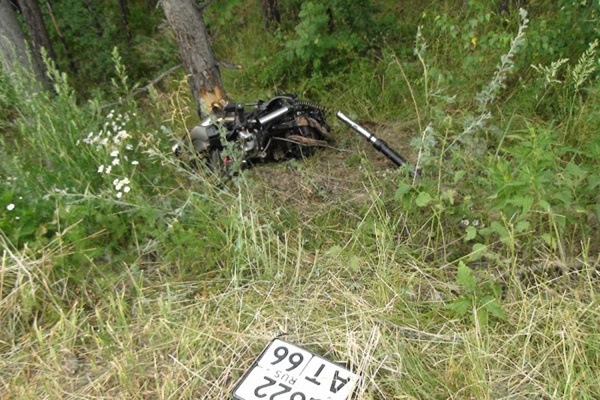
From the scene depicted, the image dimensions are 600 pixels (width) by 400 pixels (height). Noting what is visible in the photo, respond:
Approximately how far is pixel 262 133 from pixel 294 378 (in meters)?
1.66

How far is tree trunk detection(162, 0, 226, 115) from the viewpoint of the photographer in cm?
355

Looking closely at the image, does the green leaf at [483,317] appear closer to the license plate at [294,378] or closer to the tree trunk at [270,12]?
the license plate at [294,378]

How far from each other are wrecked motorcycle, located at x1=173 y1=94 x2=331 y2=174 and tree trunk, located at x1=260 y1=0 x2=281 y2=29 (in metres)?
2.52

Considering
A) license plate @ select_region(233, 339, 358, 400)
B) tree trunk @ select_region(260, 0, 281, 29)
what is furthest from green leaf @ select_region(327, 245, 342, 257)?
tree trunk @ select_region(260, 0, 281, 29)

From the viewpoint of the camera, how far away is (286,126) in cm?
327

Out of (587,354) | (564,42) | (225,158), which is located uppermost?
(564,42)

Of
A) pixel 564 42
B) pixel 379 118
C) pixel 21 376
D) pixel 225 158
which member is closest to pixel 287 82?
pixel 379 118

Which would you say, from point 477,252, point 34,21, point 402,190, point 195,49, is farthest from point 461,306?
point 34,21

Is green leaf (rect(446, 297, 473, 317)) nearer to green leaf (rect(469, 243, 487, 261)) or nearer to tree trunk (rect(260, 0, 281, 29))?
green leaf (rect(469, 243, 487, 261))

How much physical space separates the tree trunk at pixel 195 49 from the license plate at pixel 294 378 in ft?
6.51

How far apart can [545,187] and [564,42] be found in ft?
5.35

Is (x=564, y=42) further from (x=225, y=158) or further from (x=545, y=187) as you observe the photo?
(x=225, y=158)

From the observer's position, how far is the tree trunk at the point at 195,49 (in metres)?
3.55

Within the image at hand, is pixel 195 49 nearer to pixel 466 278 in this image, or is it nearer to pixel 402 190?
pixel 402 190
